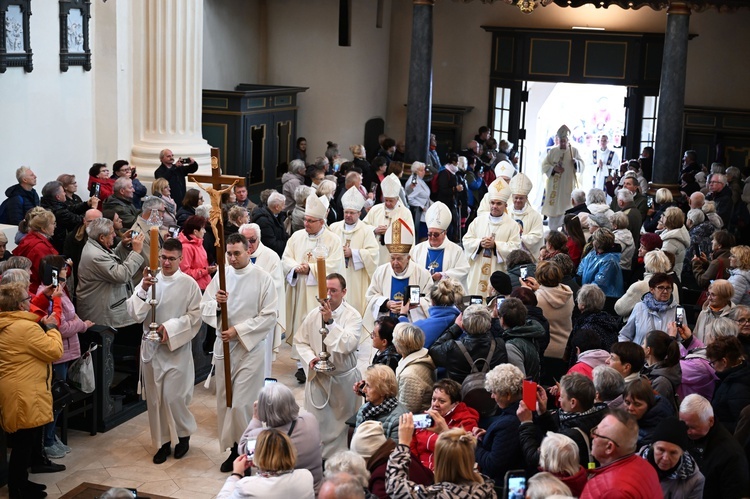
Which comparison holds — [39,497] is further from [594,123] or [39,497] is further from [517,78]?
[594,123]

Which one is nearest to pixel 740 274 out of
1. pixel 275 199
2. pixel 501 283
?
pixel 501 283

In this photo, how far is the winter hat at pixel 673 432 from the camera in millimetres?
5172

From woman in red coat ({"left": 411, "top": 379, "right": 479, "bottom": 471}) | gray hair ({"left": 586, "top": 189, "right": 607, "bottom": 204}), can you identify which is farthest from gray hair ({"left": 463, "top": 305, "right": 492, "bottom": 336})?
gray hair ({"left": 586, "top": 189, "right": 607, "bottom": 204})

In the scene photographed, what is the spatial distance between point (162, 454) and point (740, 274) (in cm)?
545

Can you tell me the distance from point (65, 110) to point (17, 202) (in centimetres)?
295

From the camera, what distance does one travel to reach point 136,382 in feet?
29.3

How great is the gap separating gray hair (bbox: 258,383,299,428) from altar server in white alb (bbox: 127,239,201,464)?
2.15 m

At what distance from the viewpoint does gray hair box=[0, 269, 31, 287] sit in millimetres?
6938

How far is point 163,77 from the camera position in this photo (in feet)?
45.0

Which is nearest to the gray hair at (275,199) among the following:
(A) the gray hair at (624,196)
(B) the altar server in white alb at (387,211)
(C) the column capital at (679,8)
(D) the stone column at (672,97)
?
(B) the altar server in white alb at (387,211)

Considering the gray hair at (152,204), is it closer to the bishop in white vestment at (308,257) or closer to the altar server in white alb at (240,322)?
the bishop in white vestment at (308,257)

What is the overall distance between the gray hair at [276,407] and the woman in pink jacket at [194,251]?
144 inches

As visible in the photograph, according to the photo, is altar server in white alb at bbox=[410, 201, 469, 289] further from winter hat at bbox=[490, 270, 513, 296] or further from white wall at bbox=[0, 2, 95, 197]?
white wall at bbox=[0, 2, 95, 197]

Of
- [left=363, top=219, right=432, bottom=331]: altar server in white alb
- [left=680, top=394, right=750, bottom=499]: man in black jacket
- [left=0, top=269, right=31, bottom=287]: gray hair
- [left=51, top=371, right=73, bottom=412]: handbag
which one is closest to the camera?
[left=680, top=394, right=750, bottom=499]: man in black jacket
